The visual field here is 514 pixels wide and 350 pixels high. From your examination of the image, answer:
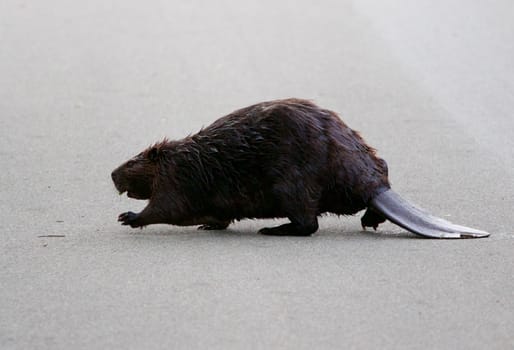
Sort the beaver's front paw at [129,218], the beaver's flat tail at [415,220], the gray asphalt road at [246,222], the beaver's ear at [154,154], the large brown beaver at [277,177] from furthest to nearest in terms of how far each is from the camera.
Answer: the beaver's ear at [154,154] < the beaver's front paw at [129,218] < the large brown beaver at [277,177] < the beaver's flat tail at [415,220] < the gray asphalt road at [246,222]

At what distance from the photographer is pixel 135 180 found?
282 inches

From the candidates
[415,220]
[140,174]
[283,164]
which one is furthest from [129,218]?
[415,220]

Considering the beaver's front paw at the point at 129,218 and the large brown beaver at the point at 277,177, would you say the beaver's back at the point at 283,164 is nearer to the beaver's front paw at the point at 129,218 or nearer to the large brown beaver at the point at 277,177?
the large brown beaver at the point at 277,177

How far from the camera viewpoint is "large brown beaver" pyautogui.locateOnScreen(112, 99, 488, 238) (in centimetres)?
679

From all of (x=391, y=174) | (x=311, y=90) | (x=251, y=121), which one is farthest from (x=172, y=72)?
(x=251, y=121)

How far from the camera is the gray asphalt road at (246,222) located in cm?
527

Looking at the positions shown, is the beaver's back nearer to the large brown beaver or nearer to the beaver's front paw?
the large brown beaver

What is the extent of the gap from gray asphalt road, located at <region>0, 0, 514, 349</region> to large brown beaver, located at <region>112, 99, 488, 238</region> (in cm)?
14

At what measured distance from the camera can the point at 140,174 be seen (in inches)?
280

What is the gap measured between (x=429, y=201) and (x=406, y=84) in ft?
10.1

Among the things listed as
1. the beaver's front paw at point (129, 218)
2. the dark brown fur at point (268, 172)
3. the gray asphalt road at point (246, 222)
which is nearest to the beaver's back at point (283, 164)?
the dark brown fur at point (268, 172)

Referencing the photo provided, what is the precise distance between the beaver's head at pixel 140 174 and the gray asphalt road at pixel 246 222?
0.84 feet

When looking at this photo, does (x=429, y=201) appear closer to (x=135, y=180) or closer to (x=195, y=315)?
(x=135, y=180)

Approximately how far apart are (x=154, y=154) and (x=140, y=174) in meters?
0.15
